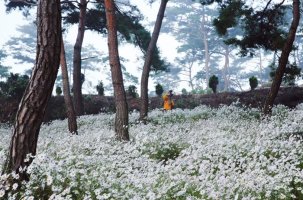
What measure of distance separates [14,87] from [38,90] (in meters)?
17.6

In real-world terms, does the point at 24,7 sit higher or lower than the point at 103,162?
higher

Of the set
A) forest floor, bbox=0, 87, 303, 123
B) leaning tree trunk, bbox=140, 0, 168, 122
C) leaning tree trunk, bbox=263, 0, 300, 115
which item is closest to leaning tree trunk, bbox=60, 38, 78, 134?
leaning tree trunk, bbox=140, 0, 168, 122

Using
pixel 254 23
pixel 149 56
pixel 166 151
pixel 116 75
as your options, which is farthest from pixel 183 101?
pixel 166 151

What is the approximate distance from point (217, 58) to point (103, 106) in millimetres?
38139

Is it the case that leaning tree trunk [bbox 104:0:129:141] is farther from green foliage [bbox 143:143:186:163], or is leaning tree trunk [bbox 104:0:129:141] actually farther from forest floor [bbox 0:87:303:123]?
forest floor [bbox 0:87:303:123]

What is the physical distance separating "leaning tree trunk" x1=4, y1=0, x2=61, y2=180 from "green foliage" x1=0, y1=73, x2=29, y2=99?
17206mm

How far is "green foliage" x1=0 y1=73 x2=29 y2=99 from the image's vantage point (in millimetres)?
22562

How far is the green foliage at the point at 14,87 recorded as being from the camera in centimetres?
2256

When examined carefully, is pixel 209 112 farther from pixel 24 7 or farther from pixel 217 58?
pixel 217 58

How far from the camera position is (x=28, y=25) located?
62219 mm

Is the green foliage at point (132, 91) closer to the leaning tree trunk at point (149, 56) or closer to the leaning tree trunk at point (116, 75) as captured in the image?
the leaning tree trunk at point (149, 56)

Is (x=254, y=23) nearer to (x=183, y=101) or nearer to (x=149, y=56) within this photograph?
(x=149, y=56)

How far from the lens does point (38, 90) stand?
612cm

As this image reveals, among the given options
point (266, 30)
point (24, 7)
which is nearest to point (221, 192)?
point (266, 30)
